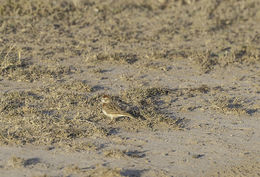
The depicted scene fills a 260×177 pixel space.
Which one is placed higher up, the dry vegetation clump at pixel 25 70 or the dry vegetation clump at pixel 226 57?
the dry vegetation clump at pixel 25 70

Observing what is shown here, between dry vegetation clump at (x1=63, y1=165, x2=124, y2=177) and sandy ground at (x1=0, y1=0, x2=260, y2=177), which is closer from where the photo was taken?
dry vegetation clump at (x1=63, y1=165, x2=124, y2=177)

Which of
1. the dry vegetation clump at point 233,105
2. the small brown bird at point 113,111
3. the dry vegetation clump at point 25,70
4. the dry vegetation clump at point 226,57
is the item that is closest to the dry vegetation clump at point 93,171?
the small brown bird at point 113,111

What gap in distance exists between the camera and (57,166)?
6586mm

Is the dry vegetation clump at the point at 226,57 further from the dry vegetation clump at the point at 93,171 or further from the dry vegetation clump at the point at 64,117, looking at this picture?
the dry vegetation clump at the point at 93,171

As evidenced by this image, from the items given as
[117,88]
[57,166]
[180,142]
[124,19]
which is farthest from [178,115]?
[124,19]

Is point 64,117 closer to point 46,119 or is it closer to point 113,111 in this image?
point 46,119

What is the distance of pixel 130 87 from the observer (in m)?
9.79

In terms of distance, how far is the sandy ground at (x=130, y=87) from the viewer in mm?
6953

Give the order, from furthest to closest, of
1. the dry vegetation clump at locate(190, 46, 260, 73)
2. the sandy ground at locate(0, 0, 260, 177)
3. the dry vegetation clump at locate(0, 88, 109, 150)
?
the dry vegetation clump at locate(190, 46, 260, 73) → the dry vegetation clump at locate(0, 88, 109, 150) → the sandy ground at locate(0, 0, 260, 177)

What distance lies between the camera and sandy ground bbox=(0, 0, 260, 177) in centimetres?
695

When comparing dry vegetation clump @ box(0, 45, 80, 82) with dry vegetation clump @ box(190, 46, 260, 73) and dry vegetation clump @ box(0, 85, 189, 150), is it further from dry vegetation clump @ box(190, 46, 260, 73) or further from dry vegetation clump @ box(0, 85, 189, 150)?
dry vegetation clump @ box(190, 46, 260, 73)

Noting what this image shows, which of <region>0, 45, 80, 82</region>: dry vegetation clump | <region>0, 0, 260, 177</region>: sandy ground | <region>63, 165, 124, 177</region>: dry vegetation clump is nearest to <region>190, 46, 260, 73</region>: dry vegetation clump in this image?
<region>0, 0, 260, 177</region>: sandy ground

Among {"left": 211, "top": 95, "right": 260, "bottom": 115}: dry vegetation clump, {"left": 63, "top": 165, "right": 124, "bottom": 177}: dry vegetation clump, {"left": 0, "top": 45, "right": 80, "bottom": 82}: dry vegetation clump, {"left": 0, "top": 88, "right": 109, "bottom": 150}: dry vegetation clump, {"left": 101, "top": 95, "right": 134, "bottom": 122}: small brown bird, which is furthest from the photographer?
{"left": 0, "top": 45, "right": 80, "bottom": 82}: dry vegetation clump

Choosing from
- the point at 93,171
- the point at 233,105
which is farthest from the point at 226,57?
the point at 93,171
